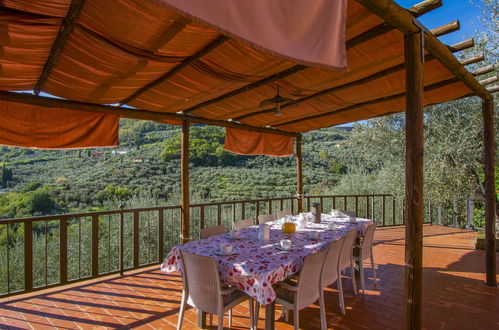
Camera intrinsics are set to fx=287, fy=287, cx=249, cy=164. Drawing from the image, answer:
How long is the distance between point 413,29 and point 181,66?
1834 millimetres

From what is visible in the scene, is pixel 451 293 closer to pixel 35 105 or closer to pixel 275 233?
pixel 275 233

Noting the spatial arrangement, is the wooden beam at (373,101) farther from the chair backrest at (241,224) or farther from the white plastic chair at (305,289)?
the white plastic chair at (305,289)

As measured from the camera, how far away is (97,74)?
8.57 feet

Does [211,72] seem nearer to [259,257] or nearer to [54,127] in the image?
[259,257]

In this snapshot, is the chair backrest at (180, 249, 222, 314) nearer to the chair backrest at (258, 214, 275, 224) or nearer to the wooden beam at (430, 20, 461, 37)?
the chair backrest at (258, 214, 275, 224)

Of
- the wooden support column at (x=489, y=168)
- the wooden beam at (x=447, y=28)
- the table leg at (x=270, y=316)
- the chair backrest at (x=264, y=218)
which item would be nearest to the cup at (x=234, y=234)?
the table leg at (x=270, y=316)

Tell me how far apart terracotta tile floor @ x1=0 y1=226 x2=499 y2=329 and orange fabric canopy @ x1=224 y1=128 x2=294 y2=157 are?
97.0 inches

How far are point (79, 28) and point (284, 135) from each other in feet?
15.1

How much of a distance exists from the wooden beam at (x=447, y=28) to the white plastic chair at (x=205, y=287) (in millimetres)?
2513

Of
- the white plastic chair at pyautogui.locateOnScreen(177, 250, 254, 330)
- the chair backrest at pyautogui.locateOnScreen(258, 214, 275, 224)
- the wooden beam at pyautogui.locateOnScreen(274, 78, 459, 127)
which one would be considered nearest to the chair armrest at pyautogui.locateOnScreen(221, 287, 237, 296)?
the white plastic chair at pyautogui.locateOnScreen(177, 250, 254, 330)

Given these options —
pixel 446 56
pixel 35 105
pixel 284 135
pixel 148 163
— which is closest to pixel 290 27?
pixel 446 56

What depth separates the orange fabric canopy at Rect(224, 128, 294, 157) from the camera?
5207 millimetres

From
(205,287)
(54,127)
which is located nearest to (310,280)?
(205,287)

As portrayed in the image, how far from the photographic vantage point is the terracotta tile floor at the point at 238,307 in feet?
8.64
